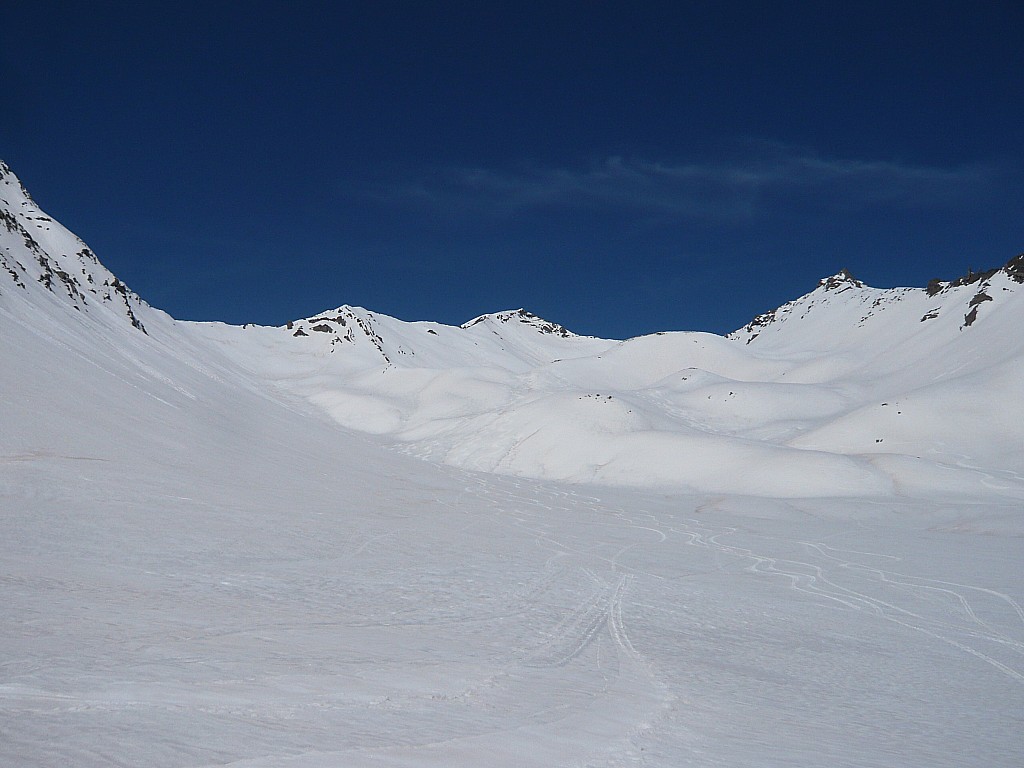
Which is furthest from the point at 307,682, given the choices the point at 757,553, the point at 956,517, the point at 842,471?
the point at 842,471

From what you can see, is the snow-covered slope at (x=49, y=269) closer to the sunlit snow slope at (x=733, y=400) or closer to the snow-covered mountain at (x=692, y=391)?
the snow-covered mountain at (x=692, y=391)

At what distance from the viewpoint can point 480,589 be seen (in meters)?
9.48

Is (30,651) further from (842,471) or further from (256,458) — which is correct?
(842,471)

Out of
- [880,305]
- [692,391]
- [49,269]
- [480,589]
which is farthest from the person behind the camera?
[880,305]

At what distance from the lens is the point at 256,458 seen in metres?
24.1

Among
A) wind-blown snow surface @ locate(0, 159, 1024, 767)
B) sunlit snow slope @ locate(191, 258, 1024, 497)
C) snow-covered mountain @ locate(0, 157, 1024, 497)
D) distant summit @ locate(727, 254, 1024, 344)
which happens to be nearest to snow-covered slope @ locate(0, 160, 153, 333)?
snow-covered mountain @ locate(0, 157, 1024, 497)

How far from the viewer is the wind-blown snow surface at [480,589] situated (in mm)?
4406

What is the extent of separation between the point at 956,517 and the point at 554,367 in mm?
58977

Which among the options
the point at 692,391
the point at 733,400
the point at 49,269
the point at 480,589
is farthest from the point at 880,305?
the point at 480,589

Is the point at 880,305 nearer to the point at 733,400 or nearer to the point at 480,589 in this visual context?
the point at 733,400

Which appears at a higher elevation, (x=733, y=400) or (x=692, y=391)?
(x=692, y=391)

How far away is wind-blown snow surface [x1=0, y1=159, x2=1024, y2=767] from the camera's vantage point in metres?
4.41

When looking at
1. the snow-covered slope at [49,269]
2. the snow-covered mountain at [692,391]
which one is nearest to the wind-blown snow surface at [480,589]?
the snow-covered mountain at [692,391]

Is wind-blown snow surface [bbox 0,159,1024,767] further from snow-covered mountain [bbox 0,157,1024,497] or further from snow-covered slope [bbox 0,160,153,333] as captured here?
snow-covered slope [bbox 0,160,153,333]
